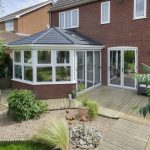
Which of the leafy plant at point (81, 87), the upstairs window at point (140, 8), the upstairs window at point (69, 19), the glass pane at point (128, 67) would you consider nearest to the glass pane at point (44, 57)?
the leafy plant at point (81, 87)

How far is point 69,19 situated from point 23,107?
39.3 ft

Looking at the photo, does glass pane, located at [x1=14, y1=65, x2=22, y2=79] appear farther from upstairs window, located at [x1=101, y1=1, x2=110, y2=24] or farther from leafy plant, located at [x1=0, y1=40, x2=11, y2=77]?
upstairs window, located at [x1=101, y1=1, x2=110, y2=24]

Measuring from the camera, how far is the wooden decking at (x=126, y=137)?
8141mm

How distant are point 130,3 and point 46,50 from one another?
658 cm

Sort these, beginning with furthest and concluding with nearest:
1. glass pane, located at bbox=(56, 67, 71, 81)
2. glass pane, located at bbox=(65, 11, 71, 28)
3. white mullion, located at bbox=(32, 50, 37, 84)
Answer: glass pane, located at bbox=(65, 11, 71, 28) < glass pane, located at bbox=(56, 67, 71, 81) < white mullion, located at bbox=(32, 50, 37, 84)

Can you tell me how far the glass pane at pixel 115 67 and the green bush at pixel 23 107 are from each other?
25.7ft

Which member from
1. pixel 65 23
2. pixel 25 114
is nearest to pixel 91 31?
pixel 65 23

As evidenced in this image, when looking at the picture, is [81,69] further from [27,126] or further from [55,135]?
[55,135]

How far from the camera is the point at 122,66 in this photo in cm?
1703

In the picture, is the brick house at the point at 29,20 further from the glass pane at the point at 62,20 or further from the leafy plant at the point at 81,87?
the leafy plant at the point at 81,87

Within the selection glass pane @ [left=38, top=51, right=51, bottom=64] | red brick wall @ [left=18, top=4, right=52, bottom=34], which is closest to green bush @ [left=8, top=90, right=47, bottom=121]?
glass pane @ [left=38, top=51, right=51, bottom=64]

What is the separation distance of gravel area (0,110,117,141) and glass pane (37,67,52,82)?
379 centimetres

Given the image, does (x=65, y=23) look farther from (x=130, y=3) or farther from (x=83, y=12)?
(x=130, y=3)

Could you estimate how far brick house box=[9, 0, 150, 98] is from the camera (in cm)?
1509
